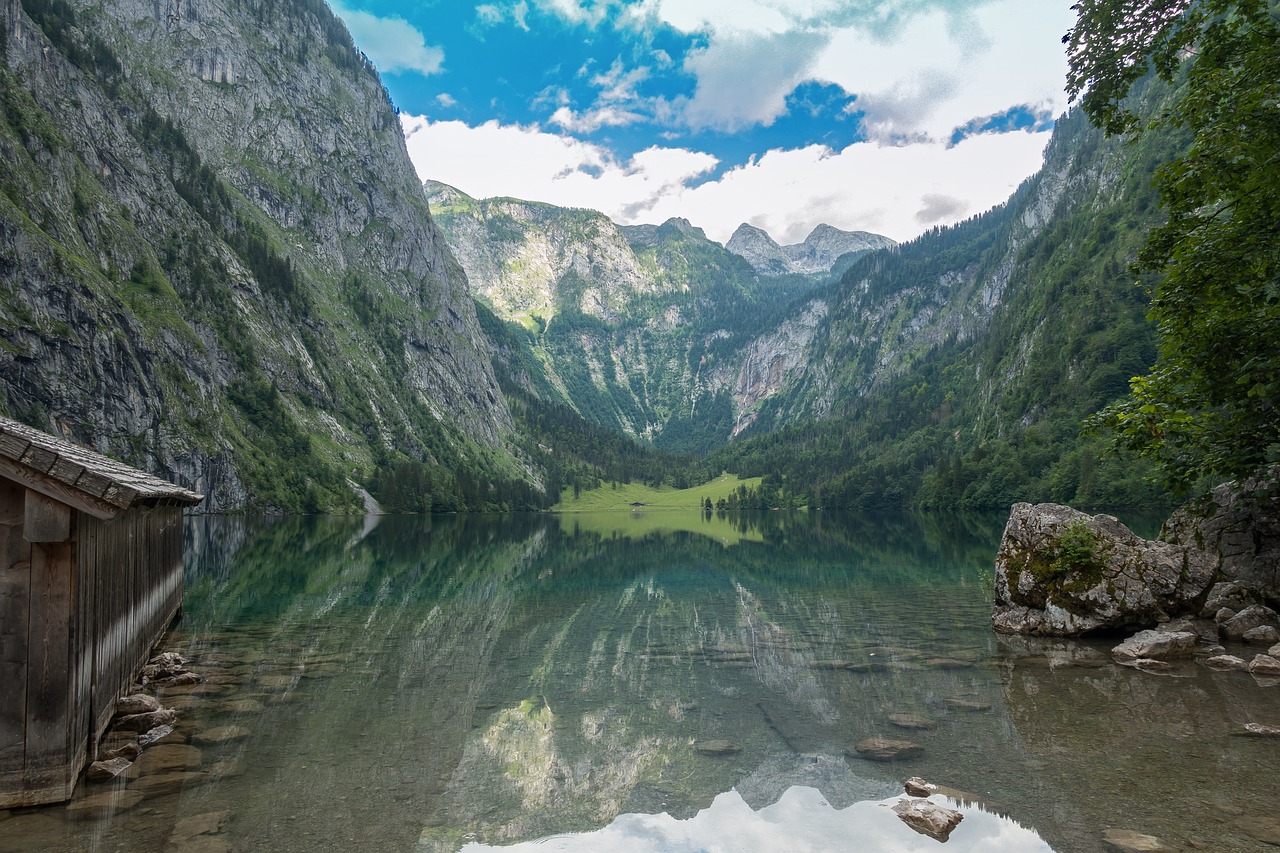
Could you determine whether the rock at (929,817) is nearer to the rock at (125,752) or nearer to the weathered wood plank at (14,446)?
the rock at (125,752)

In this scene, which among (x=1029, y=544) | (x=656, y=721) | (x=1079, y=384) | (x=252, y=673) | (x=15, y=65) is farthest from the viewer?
(x=1079, y=384)

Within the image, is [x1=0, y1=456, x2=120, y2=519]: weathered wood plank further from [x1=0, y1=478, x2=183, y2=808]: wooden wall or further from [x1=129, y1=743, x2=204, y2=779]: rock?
[x1=129, y1=743, x2=204, y2=779]: rock

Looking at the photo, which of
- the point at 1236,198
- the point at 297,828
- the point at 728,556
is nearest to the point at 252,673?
the point at 297,828

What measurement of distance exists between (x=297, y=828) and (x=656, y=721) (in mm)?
8138

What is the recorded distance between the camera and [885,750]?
14055mm

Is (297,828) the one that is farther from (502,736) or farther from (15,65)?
(15,65)

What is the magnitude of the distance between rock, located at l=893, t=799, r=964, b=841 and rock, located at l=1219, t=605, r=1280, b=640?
17.1 metres

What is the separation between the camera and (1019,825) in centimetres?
1041

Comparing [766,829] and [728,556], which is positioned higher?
[766,829]

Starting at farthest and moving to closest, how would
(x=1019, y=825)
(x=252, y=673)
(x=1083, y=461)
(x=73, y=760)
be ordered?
(x=1083, y=461), (x=252, y=673), (x=73, y=760), (x=1019, y=825)

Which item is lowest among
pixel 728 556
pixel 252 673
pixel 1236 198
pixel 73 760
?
pixel 728 556

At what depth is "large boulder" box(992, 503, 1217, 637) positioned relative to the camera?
23.6 meters

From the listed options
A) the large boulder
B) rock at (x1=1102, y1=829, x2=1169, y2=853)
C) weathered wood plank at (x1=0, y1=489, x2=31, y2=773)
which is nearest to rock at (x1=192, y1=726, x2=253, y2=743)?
weathered wood plank at (x1=0, y1=489, x2=31, y2=773)

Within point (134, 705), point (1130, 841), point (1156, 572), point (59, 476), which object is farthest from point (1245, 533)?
point (134, 705)
